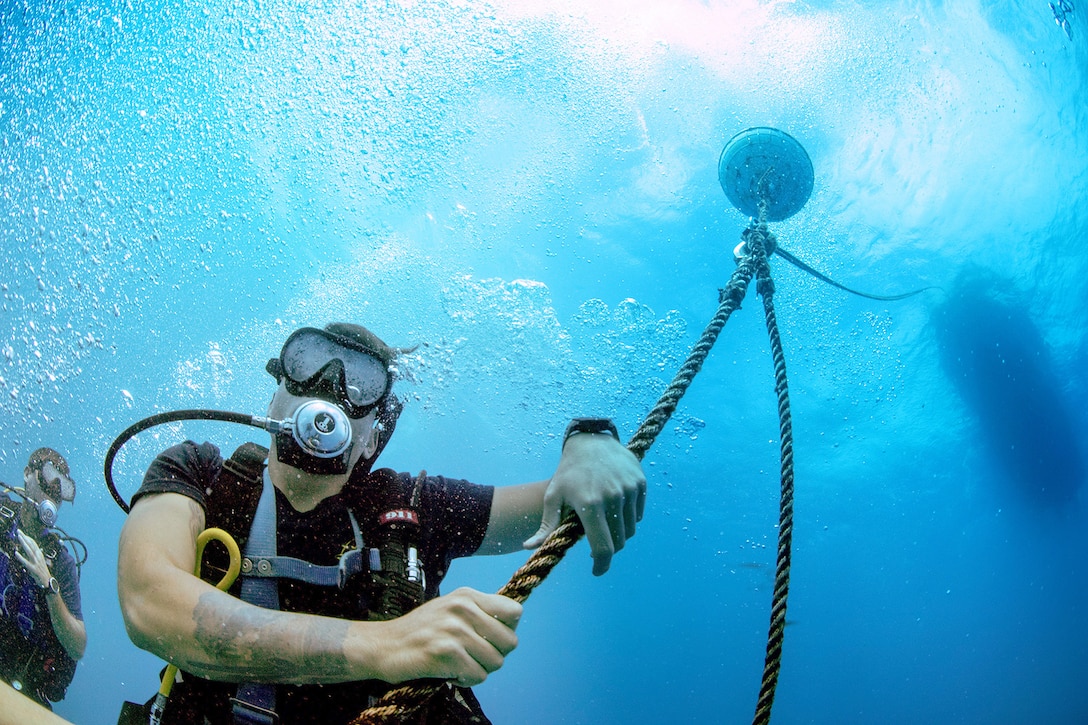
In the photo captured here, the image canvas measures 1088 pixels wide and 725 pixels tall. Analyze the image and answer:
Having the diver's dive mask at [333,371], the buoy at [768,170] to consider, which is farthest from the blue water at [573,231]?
the diver's dive mask at [333,371]

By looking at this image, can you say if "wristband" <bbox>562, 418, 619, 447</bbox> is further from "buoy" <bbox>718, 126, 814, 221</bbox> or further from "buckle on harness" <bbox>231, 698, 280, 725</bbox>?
"buoy" <bbox>718, 126, 814, 221</bbox>

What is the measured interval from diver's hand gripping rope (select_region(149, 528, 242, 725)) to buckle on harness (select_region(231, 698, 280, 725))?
256mm

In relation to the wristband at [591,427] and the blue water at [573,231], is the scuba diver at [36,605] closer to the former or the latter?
the wristband at [591,427]

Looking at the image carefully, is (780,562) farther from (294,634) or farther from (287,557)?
(287,557)

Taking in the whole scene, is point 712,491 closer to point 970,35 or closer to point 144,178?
point 970,35

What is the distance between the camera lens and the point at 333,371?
278cm

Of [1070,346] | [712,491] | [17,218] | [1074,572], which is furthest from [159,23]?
[1074,572]

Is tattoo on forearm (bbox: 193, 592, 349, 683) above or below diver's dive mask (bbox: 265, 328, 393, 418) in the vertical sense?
below

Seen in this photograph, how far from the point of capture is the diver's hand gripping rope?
180 centimetres

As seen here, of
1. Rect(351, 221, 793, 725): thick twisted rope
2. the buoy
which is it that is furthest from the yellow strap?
the buoy

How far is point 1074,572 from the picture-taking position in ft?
109

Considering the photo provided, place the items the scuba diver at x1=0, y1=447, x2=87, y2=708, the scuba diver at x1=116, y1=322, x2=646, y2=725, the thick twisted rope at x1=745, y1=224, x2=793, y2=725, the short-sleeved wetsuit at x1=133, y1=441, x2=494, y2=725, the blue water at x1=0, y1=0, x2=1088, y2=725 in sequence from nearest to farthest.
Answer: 1. the scuba diver at x1=116, y1=322, x2=646, y2=725
2. the thick twisted rope at x1=745, y1=224, x2=793, y2=725
3. the short-sleeved wetsuit at x1=133, y1=441, x2=494, y2=725
4. the scuba diver at x1=0, y1=447, x2=87, y2=708
5. the blue water at x1=0, y1=0, x2=1088, y2=725

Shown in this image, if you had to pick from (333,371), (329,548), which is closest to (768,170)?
(333,371)

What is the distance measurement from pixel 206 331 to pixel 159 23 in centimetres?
973
